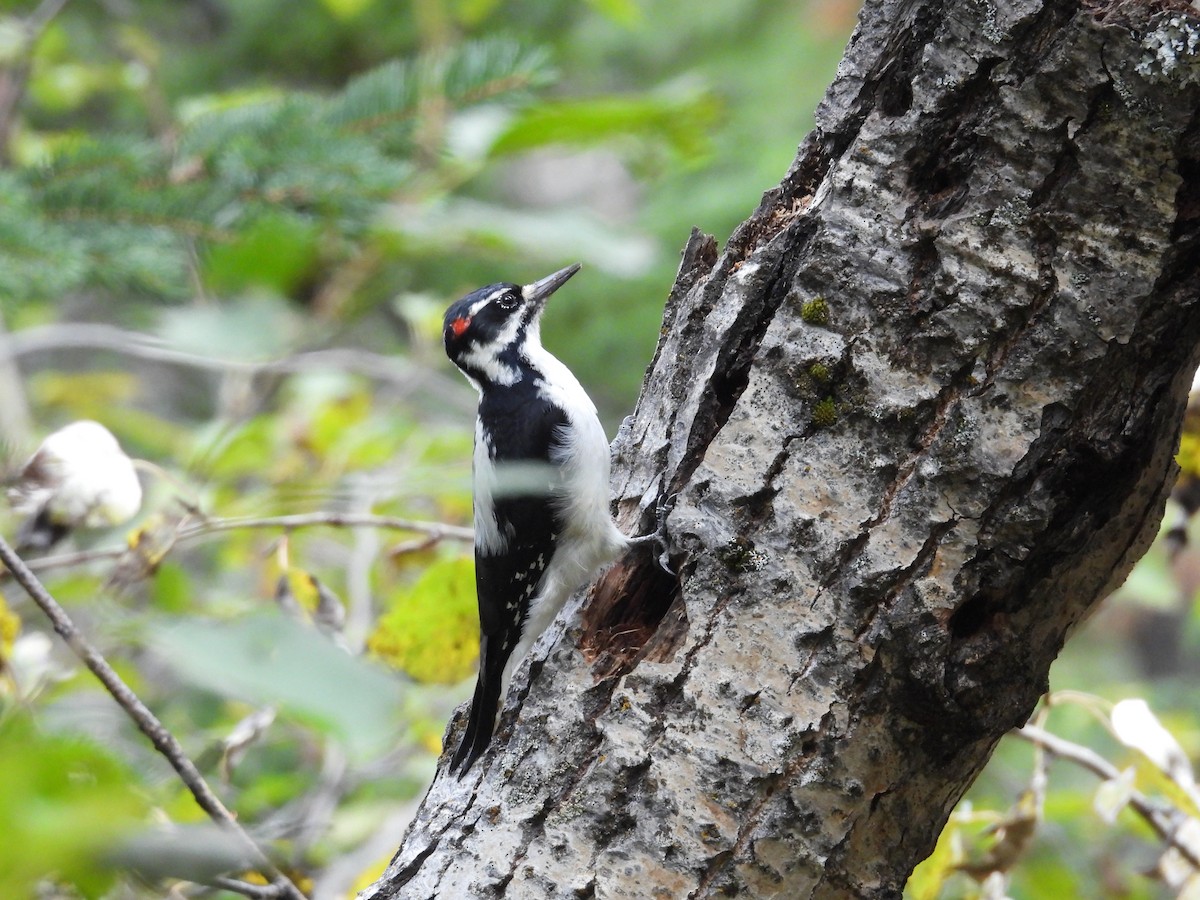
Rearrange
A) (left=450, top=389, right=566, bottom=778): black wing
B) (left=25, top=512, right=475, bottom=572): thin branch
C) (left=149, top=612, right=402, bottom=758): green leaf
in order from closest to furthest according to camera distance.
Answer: (left=149, top=612, right=402, bottom=758): green leaf
(left=25, top=512, right=475, bottom=572): thin branch
(left=450, top=389, right=566, bottom=778): black wing

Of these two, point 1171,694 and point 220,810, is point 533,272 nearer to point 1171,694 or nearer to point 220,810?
point 220,810

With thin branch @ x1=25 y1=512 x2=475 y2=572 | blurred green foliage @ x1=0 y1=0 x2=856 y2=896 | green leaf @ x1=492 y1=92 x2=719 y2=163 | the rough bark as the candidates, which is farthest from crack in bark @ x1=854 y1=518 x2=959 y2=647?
green leaf @ x1=492 y1=92 x2=719 y2=163

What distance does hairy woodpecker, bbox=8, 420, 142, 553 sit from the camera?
2.05 metres

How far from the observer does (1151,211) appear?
1.57 meters

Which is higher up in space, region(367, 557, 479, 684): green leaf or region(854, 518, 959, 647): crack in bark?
region(367, 557, 479, 684): green leaf

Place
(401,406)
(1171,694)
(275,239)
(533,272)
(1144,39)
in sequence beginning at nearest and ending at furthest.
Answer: (1144,39) < (275,239) < (401,406) < (533,272) < (1171,694)

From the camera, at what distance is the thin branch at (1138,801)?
2.31m

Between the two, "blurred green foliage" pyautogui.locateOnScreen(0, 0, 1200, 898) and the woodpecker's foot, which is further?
the woodpecker's foot

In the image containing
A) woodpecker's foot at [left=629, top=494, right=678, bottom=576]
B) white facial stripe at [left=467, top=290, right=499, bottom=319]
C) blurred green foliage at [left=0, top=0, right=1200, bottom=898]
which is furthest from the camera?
white facial stripe at [left=467, top=290, right=499, bottom=319]

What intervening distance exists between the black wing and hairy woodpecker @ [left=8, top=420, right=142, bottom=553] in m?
0.77

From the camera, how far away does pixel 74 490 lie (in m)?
2.07

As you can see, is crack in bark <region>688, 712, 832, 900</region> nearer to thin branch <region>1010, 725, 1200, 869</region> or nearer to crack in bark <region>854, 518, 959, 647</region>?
crack in bark <region>854, 518, 959, 647</region>

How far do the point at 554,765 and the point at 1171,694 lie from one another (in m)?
7.58

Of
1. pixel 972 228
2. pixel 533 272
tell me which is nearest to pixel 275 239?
pixel 972 228
